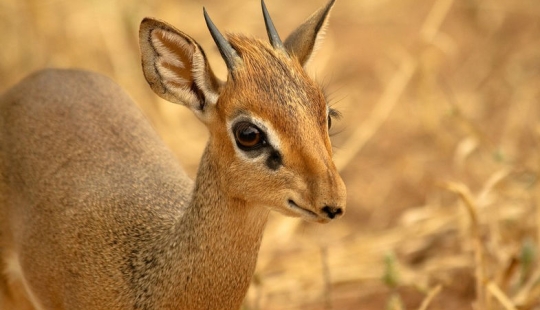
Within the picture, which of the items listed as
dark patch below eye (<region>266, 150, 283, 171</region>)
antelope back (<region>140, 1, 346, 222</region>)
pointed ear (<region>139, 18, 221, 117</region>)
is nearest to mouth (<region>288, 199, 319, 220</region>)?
antelope back (<region>140, 1, 346, 222</region>)

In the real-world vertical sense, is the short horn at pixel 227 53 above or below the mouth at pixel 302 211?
above

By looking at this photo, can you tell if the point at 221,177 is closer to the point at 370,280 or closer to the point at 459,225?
the point at 370,280

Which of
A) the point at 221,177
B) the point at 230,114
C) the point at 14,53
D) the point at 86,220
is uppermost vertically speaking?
the point at 230,114

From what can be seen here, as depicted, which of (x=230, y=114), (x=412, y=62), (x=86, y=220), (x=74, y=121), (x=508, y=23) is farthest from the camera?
(x=508, y=23)

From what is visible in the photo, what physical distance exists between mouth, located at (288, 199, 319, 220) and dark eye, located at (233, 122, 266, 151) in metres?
0.21

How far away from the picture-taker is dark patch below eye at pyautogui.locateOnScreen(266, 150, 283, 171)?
2873 mm

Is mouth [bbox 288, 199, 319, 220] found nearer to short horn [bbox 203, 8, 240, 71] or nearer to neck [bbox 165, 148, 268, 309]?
neck [bbox 165, 148, 268, 309]

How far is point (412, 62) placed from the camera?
20.8 feet

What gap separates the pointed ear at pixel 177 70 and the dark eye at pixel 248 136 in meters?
0.21

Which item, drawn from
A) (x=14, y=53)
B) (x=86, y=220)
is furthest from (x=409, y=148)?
(x=86, y=220)

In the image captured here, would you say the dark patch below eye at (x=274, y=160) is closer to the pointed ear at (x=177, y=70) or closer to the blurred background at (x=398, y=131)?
the pointed ear at (x=177, y=70)

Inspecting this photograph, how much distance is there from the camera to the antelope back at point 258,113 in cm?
285

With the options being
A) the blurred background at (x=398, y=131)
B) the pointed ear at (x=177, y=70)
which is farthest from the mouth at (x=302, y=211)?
the blurred background at (x=398, y=131)

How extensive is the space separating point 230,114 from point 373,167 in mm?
3533
